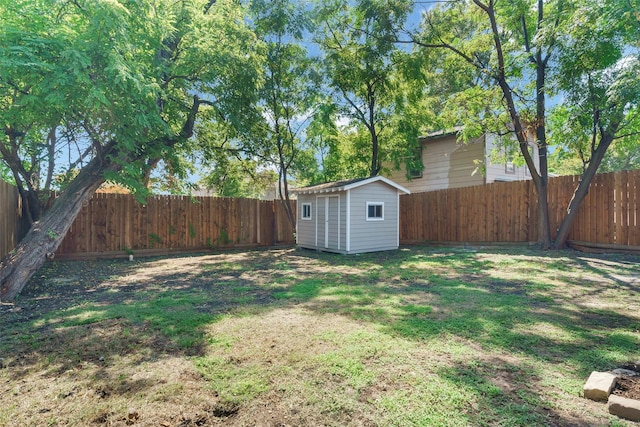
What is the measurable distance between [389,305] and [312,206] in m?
7.40

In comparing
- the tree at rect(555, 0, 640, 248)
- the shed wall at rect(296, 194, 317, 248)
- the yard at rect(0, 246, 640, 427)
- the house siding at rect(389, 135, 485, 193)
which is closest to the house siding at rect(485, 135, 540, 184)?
the house siding at rect(389, 135, 485, 193)

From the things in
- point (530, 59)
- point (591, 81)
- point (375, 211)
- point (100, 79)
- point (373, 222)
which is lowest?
point (373, 222)

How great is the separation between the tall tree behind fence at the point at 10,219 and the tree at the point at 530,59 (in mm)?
10428

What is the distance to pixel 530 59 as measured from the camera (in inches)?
355

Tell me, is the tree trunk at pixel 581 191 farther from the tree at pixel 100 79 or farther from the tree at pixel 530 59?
the tree at pixel 100 79

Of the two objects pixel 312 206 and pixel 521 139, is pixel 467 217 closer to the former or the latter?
pixel 521 139

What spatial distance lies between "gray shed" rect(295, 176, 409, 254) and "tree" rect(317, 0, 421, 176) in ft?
9.32

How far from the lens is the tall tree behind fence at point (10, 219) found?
5.86 metres

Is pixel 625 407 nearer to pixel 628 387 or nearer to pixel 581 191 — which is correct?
pixel 628 387

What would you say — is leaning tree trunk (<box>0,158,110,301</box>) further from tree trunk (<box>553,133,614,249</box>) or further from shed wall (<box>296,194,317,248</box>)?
tree trunk (<box>553,133,614,249</box>)

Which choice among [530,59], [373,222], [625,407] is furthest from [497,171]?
[625,407]

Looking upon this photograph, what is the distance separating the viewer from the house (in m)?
13.0

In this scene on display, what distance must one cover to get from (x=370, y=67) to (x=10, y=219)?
36.9 feet

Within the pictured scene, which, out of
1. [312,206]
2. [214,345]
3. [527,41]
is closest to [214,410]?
[214,345]
